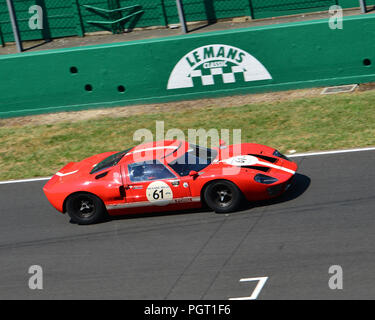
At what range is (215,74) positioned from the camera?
53.8ft

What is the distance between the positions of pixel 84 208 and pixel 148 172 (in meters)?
1.39

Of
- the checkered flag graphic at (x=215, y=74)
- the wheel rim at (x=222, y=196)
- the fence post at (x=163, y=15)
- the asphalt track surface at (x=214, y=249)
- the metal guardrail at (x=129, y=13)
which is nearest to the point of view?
the asphalt track surface at (x=214, y=249)

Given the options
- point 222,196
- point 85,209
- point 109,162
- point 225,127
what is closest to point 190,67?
point 225,127

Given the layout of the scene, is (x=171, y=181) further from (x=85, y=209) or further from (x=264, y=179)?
(x=85, y=209)

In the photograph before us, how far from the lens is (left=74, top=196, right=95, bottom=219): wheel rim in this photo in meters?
11.2

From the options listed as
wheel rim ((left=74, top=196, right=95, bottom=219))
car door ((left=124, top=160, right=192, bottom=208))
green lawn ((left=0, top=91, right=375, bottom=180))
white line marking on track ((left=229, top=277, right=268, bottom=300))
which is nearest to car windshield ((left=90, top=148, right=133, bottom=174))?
car door ((left=124, top=160, right=192, bottom=208))

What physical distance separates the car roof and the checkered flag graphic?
17.6 feet

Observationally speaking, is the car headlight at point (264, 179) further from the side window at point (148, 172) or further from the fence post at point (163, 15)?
the fence post at point (163, 15)

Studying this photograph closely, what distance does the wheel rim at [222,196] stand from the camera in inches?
416

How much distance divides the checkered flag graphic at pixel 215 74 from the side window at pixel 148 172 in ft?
19.9

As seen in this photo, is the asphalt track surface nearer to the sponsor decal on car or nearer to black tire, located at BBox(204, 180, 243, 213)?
black tire, located at BBox(204, 180, 243, 213)

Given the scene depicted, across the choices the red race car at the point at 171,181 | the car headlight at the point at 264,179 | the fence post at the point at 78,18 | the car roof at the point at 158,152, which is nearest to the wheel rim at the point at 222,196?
the red race car at the point at 171,181
